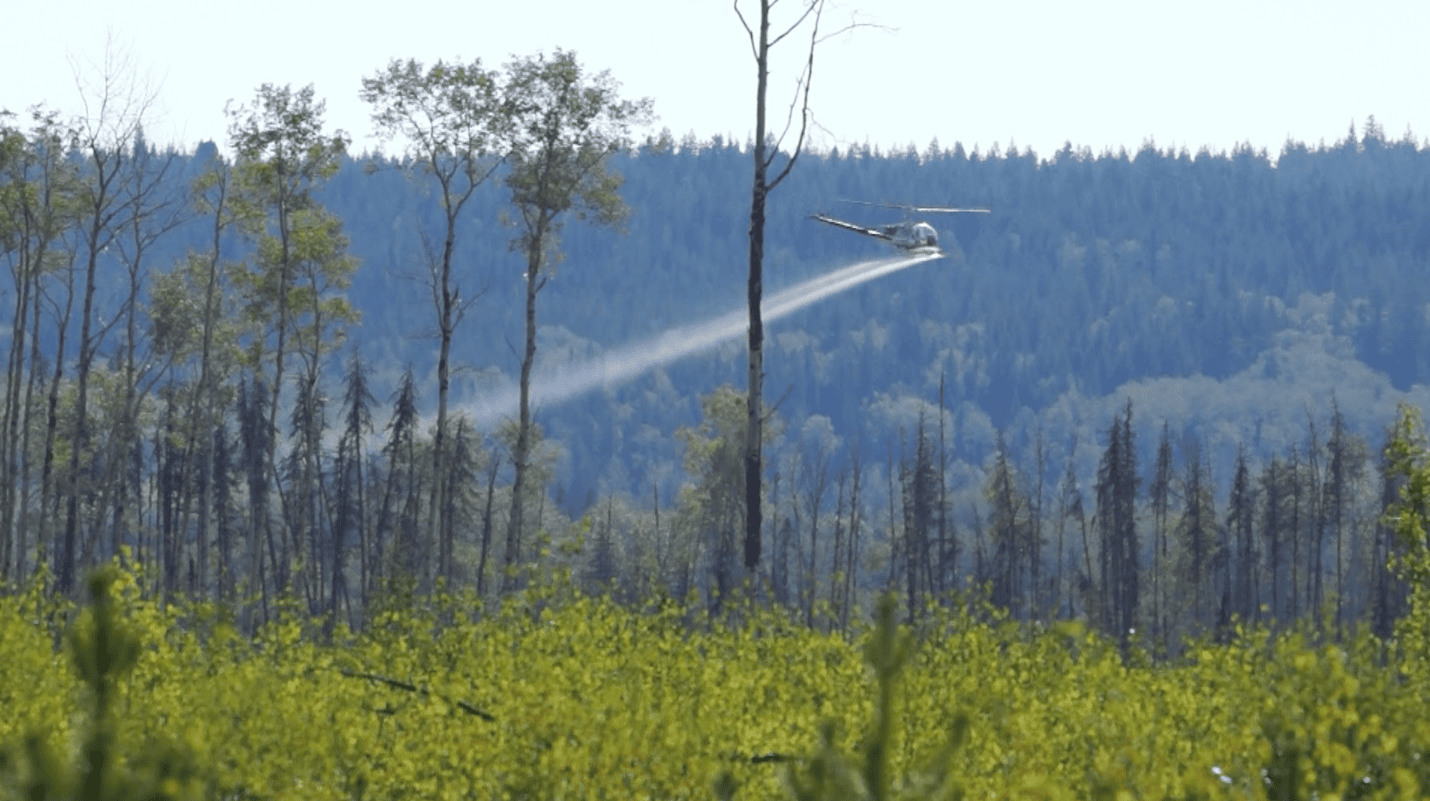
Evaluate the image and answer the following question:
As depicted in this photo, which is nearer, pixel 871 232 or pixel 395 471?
pixel 871 232

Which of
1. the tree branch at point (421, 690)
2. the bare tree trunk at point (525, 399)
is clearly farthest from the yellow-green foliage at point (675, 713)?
the bare tree trunk at point (525, 399)

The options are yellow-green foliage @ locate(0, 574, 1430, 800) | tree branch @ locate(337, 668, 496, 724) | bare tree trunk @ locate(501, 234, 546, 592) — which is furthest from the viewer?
bare tree trunk @ locate(501, 234, 546, 592)

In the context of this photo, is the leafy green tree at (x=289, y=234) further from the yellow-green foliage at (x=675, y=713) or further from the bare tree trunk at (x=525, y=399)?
the yellow-green foliage at (x=675, y=713)

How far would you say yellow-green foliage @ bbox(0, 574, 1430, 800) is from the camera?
8.13 metres

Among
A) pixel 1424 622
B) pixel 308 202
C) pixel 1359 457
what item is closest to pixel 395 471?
pixel 308 202

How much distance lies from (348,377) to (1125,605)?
39726 millimetres

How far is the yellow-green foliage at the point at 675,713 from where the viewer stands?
8.13m

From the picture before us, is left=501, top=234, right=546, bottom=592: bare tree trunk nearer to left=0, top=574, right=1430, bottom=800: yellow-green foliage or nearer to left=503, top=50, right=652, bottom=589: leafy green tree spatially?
left=503, top=50, right=652, bottom=589: leafy green tree

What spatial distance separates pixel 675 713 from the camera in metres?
10.3

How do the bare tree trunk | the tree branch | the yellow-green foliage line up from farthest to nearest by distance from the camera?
the bare tree trunk
the tree branch
the yellow-green foliage

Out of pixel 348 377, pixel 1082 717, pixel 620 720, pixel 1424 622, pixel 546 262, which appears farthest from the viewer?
pixel 348 377

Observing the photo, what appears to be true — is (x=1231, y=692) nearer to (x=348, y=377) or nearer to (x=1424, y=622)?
(x=1424, y=622)

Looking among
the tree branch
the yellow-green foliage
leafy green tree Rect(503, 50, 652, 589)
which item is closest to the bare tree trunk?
leafy green tree Rect(503, 50, 652, 589)

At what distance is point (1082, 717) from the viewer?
1166cm
